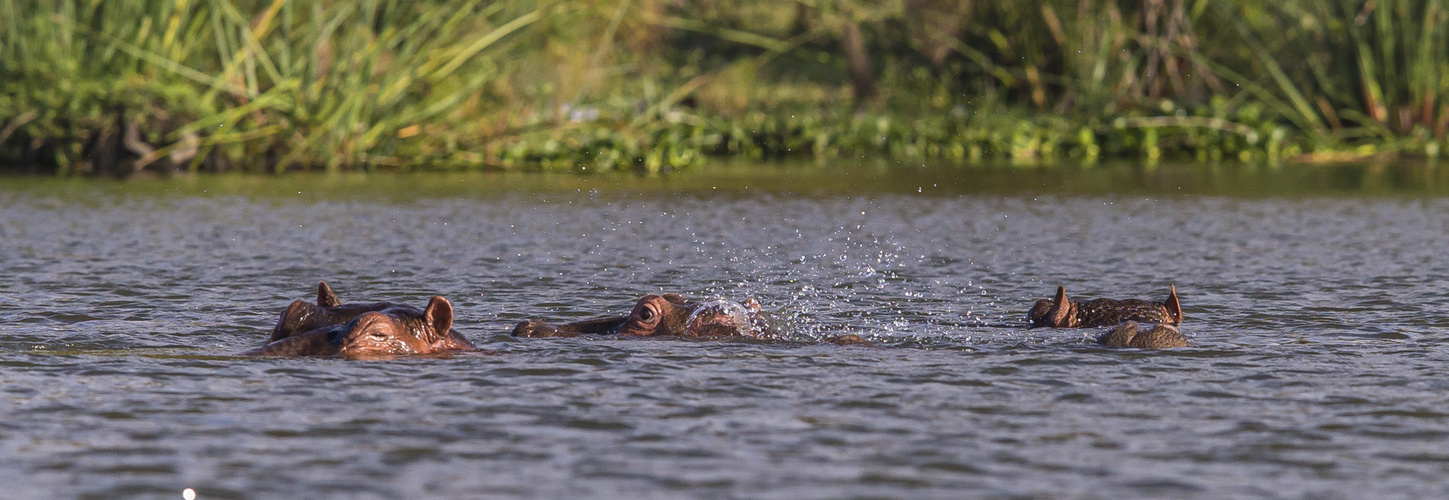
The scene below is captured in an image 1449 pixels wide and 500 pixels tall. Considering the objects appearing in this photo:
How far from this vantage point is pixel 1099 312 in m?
9.80

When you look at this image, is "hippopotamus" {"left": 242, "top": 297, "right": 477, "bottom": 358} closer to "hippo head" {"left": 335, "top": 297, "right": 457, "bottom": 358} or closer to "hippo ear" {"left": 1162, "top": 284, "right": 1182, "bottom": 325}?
"hippo head" {"left": 335, "top": 297, "right": 457, "bottom": 358}

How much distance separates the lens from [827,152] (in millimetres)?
30094

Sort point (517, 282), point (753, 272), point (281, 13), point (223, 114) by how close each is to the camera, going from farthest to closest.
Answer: point (281, 13) < point (223, 114) < point (753, 272) < point (517, 282)

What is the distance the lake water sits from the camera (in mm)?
6184

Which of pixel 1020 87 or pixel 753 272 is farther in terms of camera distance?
pixel 1020 87

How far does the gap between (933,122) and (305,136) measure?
11031 millimetres

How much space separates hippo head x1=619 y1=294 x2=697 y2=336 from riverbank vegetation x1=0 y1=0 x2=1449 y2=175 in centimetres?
1407

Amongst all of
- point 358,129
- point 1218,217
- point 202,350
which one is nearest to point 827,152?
point 358,129

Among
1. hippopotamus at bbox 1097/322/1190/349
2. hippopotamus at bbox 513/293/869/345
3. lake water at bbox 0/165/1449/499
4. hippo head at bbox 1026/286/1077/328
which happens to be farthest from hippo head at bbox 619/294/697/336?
hippopotamus at bbox 1097/322/1190/349

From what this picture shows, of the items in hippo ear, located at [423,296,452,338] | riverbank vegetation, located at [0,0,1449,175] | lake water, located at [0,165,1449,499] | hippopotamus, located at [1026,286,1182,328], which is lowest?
lake water, located at [0,165,1449,499]

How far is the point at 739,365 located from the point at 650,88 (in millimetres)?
18398

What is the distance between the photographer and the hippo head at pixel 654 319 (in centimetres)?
924

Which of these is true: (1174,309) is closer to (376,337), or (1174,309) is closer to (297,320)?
(376,337)

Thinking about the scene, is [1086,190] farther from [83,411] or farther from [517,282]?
[83,411]
